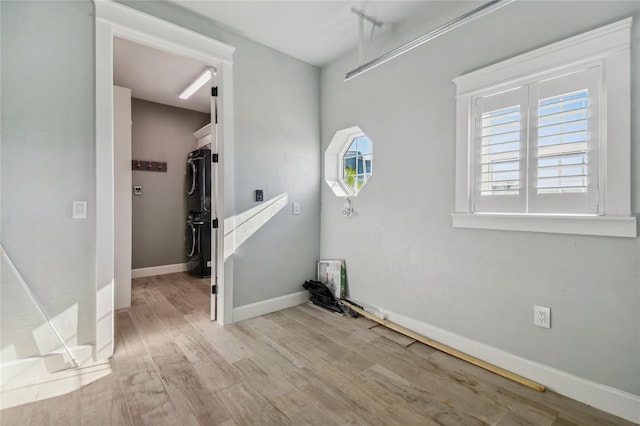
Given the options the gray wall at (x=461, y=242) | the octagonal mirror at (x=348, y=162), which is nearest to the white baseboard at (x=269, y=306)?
the gray wall at (x=461, y=242)

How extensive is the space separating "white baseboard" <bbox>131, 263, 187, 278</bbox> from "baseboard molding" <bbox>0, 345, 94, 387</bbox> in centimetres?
280

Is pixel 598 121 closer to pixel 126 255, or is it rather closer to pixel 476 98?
pixel 476 98

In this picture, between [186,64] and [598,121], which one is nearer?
[598,121]

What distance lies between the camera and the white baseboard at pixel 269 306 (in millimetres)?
2919

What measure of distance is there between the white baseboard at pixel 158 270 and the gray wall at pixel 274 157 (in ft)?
8.83

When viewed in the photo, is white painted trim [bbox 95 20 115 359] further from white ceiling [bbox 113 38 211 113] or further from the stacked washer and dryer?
the stacked washer and dryer

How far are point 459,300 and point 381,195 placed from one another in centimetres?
115

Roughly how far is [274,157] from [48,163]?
5.98ft

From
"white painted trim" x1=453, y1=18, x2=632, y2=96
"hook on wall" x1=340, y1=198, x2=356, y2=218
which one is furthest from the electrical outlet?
"hook on wall" x1=340, y1=198, x2=356, y2=218

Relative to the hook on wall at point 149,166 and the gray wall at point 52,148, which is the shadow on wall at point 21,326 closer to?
the gray wall at point 52,148

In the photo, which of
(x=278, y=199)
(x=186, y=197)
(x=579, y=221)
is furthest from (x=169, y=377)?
(x=186, y=197)

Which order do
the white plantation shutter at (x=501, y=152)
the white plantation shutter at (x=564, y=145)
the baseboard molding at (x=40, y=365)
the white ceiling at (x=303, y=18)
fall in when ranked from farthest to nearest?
1. the white ceiling at (x=303, y=18)
2. the white plantation shutter at (x=501, y=152)
3. the baseboard molding at (x=40, y=365)
4. the white plantation shutter at (x=564, y=145)

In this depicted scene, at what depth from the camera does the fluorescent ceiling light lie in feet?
12.2

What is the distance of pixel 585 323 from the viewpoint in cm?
175
